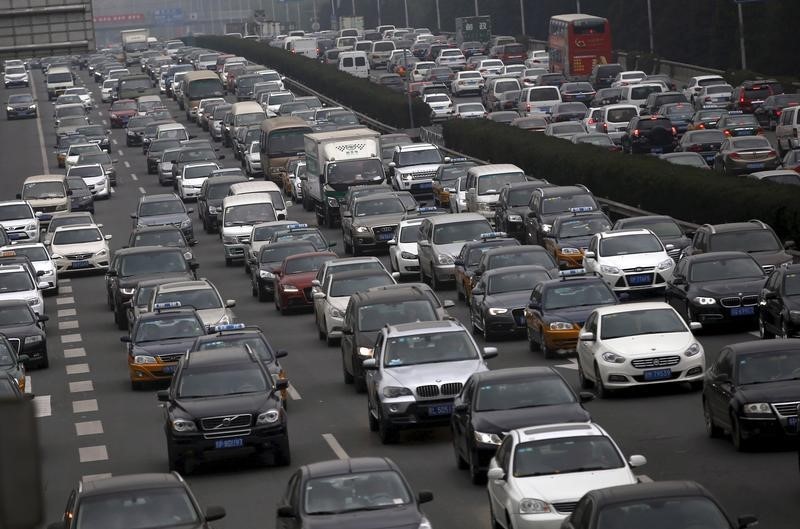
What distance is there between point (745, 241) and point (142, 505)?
20.1 m

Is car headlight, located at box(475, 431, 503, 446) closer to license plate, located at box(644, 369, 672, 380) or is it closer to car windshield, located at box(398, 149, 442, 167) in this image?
license plate, located at box(644, 369, 672, 380)

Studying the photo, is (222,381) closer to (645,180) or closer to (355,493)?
(355,493)

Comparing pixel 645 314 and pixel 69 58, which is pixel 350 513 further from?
pixel 69 58

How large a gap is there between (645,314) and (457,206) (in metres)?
25.2

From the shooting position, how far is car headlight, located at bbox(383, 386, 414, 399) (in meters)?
19.5

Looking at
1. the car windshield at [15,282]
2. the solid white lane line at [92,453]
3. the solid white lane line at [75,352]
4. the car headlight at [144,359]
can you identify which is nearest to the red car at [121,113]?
the car windshield at [15,282]

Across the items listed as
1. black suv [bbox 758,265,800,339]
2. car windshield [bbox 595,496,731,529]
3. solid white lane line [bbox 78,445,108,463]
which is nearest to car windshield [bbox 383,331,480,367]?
solid white lane line [bbox 78,445,108,463]

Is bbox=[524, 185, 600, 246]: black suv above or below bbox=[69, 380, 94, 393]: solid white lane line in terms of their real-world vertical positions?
above

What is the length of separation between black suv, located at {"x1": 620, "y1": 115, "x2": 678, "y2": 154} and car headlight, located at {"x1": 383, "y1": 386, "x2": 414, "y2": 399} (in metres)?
38.4

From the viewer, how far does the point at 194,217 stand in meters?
58.6

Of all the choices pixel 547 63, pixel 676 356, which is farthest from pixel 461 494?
pixel 547 63

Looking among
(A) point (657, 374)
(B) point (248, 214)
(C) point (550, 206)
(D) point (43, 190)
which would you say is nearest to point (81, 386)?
(A) point (657, 374)

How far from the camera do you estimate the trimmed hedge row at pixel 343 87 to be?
79562mm

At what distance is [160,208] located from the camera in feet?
164
